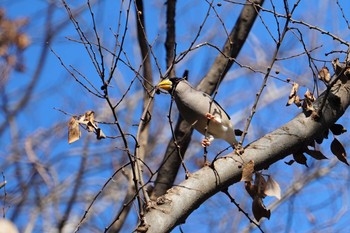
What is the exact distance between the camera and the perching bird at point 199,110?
143 inches

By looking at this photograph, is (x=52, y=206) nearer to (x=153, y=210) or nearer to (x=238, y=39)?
(x=238, y=39)

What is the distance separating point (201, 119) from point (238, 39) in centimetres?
72

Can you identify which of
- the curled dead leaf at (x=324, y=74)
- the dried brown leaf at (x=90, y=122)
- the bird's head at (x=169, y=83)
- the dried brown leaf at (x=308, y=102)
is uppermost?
the bird's head at (x=169, y=83)

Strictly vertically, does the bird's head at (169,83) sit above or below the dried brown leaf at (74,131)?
above

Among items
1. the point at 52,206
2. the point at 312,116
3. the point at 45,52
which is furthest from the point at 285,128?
the point at 52,206

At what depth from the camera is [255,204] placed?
8.19ft

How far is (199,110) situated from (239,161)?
1.39 metres

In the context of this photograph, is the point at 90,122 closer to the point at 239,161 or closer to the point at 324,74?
the point at 239,161

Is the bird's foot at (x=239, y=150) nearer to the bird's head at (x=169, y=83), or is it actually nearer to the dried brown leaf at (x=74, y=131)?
the dried brown leaf at (x=74, y=131)

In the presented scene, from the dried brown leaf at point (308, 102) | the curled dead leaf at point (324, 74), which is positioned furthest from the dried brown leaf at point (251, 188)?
the curled dead leaf at point (324, 74)

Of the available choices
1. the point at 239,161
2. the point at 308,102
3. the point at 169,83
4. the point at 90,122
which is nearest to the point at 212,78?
the point at 169,83

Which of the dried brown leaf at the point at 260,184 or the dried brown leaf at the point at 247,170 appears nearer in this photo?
the dried brown leaf at the point at 247,170

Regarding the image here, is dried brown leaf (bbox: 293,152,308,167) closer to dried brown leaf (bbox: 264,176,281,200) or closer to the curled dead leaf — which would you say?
dried brown leaf (bbox: 264,176,281,200)

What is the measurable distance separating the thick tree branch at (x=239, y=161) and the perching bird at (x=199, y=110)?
1146mm
